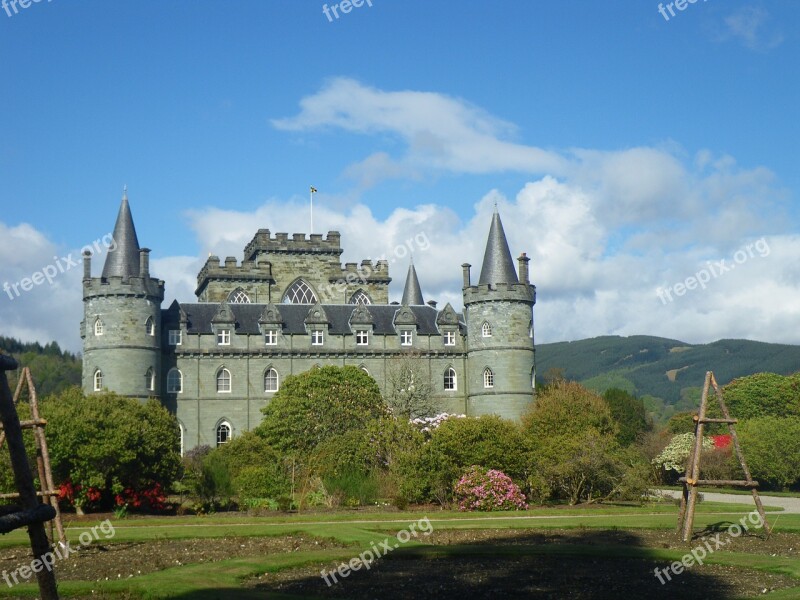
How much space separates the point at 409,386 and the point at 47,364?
74.7 meters

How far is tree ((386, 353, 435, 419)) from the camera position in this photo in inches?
2297

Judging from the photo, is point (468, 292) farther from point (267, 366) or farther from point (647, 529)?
point (647, 529)

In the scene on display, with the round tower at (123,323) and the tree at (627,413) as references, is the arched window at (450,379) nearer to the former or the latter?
the tree at (627,413)

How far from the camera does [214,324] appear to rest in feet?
192

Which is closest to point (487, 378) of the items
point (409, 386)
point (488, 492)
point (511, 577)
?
point (409, 386)

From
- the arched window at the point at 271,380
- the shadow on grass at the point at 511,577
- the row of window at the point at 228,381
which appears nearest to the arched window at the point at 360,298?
the row of window at the point at 228,381

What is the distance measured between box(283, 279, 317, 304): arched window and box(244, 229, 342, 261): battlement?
7.39 ft

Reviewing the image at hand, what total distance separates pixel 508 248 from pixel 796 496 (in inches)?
890

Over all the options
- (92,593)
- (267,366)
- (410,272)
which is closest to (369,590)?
(92,593)

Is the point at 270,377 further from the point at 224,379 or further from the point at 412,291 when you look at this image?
the point at 412,291

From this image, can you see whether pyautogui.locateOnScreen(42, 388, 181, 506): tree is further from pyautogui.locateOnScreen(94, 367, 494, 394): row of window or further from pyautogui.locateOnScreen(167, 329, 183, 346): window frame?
pyautogui.locateOnScreen(167, 329, 183, 346): window frame

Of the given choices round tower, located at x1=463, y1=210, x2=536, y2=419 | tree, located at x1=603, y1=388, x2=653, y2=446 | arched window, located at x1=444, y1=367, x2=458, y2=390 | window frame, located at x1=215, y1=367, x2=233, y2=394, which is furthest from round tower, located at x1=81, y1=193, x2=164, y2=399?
tree, located at x1=603, y1=388, x2=653, y2=446

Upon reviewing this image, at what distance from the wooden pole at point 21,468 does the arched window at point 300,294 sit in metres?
59.6

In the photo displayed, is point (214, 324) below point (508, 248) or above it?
below
